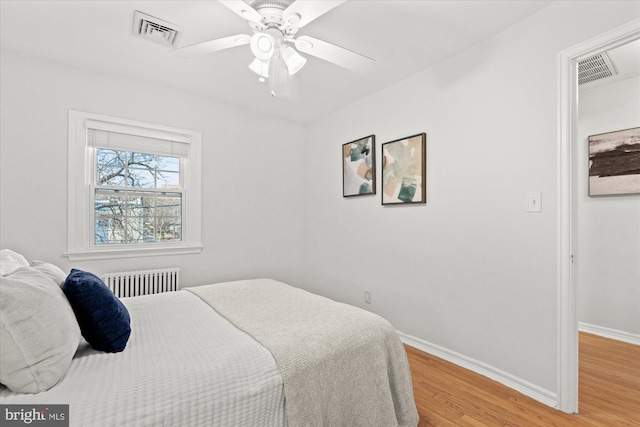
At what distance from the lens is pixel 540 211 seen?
6.57 ft

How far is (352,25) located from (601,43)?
1430 millimetres

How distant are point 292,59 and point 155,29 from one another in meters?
1.04

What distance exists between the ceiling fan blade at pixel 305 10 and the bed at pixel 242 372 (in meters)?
1.54

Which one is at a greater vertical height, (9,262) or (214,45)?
(214,45)

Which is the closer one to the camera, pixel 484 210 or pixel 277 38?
pixel 277 38

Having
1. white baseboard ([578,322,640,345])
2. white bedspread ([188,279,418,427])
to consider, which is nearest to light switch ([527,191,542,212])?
white bedspread ([188,279,418,427])

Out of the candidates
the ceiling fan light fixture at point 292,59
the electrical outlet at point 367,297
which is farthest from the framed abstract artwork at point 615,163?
the ceiling fan light fixture at point 292,59

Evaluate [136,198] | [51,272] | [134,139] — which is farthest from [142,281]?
[51,272]

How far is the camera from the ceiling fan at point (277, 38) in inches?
61.1

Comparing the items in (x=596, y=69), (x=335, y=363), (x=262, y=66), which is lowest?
(x=335, y=363)

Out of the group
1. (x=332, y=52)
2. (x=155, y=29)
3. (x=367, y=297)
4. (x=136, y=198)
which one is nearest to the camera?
(x=332, y=52)

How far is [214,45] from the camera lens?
5.88 feet

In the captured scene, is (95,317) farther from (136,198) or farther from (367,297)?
(367,297)

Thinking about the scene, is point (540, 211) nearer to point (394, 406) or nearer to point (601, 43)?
point (601, 43)
